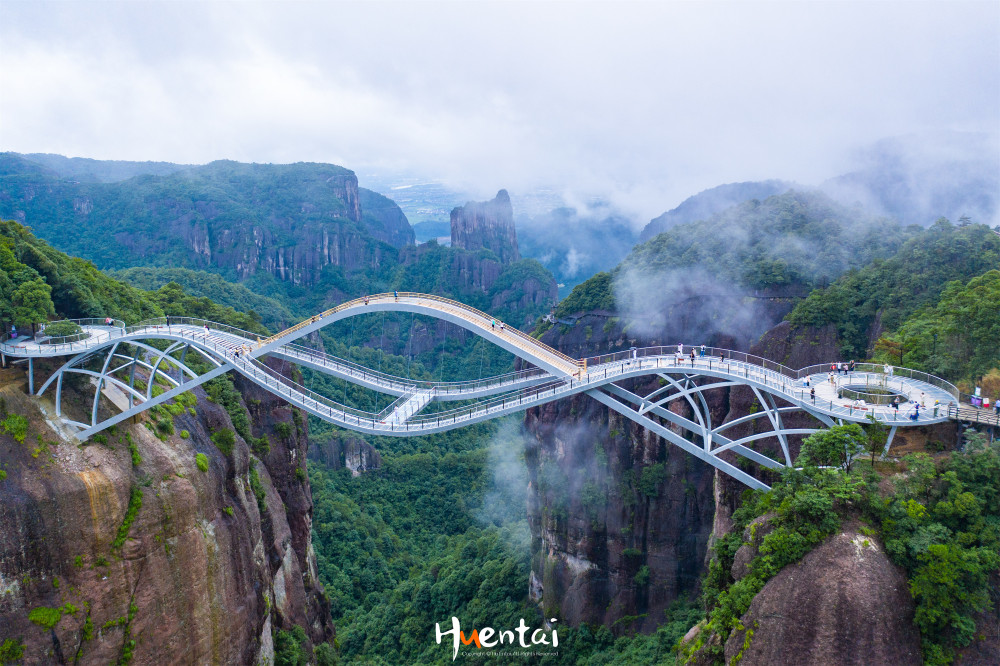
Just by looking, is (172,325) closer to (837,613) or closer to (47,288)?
(47,288)

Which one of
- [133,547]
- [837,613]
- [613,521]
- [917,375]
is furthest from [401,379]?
[917,375]

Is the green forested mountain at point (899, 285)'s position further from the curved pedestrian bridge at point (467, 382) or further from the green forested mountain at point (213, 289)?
the green forested mountain at point (213, 289)

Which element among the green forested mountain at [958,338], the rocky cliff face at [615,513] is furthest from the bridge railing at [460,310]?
the green forested mountain at [958,338]

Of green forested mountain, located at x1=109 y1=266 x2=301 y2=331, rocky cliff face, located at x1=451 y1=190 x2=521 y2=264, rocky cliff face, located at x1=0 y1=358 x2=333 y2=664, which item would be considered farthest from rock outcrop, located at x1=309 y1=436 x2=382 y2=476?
rocky cliff face, located at x1=451 y1=190 x2=521 y2=264

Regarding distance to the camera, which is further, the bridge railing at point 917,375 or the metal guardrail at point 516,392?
the metal guardrail at point 516,392

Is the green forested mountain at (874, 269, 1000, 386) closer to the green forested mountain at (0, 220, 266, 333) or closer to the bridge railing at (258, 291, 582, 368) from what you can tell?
the bridge railing at (258, 291, 582, 368)
